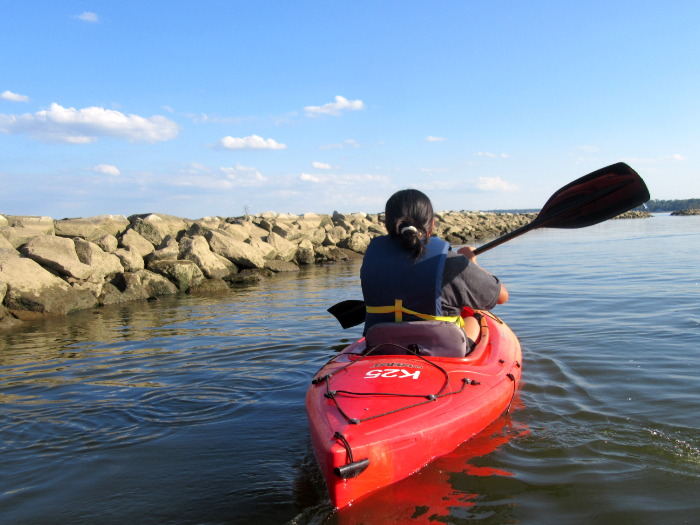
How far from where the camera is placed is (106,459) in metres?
3.18

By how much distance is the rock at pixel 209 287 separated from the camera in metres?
11.8

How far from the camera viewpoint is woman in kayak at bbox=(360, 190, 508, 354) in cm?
296

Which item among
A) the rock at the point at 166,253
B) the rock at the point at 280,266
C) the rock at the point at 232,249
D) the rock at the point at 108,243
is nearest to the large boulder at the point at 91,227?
the rock at the point at 108,243

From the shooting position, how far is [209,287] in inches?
471

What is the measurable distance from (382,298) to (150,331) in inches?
212

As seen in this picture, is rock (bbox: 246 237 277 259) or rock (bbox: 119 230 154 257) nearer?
rock (bbox: 119 230 154 257)

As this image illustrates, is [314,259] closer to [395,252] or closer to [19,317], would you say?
[19,317]

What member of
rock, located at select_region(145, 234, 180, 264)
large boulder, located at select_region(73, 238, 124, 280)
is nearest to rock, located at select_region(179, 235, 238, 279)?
rock, located at select_region(145, 234, 180, 264)

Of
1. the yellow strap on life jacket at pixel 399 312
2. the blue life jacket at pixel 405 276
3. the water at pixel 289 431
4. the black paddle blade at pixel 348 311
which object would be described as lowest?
the water at pixel 289 431

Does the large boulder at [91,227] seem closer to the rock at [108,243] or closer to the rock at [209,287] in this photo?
the rock at [108,243]

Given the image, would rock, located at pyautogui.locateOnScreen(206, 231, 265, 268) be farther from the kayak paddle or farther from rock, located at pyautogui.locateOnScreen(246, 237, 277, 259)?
the kayak paddle

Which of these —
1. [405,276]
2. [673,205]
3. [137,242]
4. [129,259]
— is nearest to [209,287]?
[129,259]

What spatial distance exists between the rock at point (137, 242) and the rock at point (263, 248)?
2974mm

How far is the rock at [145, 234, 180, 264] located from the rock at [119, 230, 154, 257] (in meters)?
0.20
